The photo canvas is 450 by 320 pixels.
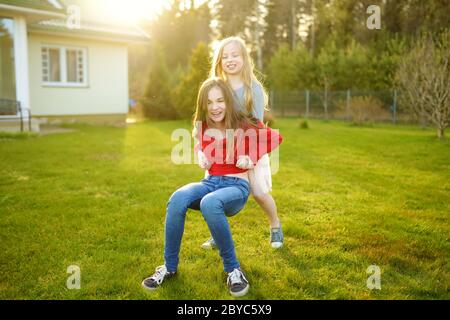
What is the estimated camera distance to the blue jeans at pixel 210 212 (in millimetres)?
2602

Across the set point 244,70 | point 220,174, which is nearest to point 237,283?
point 220,174

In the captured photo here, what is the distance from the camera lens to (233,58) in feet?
10.6

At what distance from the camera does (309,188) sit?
5312 mm

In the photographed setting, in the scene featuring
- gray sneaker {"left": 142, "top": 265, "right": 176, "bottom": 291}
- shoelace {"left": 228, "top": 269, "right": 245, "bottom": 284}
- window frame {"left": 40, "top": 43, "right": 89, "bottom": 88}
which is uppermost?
window frame {"left": 40, "top": 43, "right": 89, "bottom": 88}

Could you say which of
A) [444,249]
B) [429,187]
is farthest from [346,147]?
[444,249]

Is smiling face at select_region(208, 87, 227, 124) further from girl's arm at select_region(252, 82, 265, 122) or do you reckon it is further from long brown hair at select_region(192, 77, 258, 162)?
girl's arm at select_region(252, 82, 265, 122)

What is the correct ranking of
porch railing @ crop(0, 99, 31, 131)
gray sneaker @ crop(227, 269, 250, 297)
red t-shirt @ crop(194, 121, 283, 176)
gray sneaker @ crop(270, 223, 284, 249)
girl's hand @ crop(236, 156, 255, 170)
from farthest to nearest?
porch railing @ crop(0, 99, 31, 131), gray sneaker @ crop(270, 223, 284, 249), red t-shirt @ crop(194, 121, 283, 176), girl's hand @ crop(236, 156, 255, 170), gray sneaker @ crop(227, 269, 250, 297)

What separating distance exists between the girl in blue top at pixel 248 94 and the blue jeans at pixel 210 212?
331 mm

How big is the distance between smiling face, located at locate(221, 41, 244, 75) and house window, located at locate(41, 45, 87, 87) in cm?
1179

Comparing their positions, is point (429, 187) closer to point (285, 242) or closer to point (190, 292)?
point (285, 242)

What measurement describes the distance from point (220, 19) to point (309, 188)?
87.4 feet

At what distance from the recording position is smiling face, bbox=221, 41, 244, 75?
323 centimetres

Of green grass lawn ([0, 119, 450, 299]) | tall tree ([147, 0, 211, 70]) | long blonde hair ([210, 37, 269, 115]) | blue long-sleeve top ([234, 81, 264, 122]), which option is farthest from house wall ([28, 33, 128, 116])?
tall tree ([147, 0, 211, 70])

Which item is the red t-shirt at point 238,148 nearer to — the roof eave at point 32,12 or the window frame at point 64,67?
the roof eave at point 32,12
